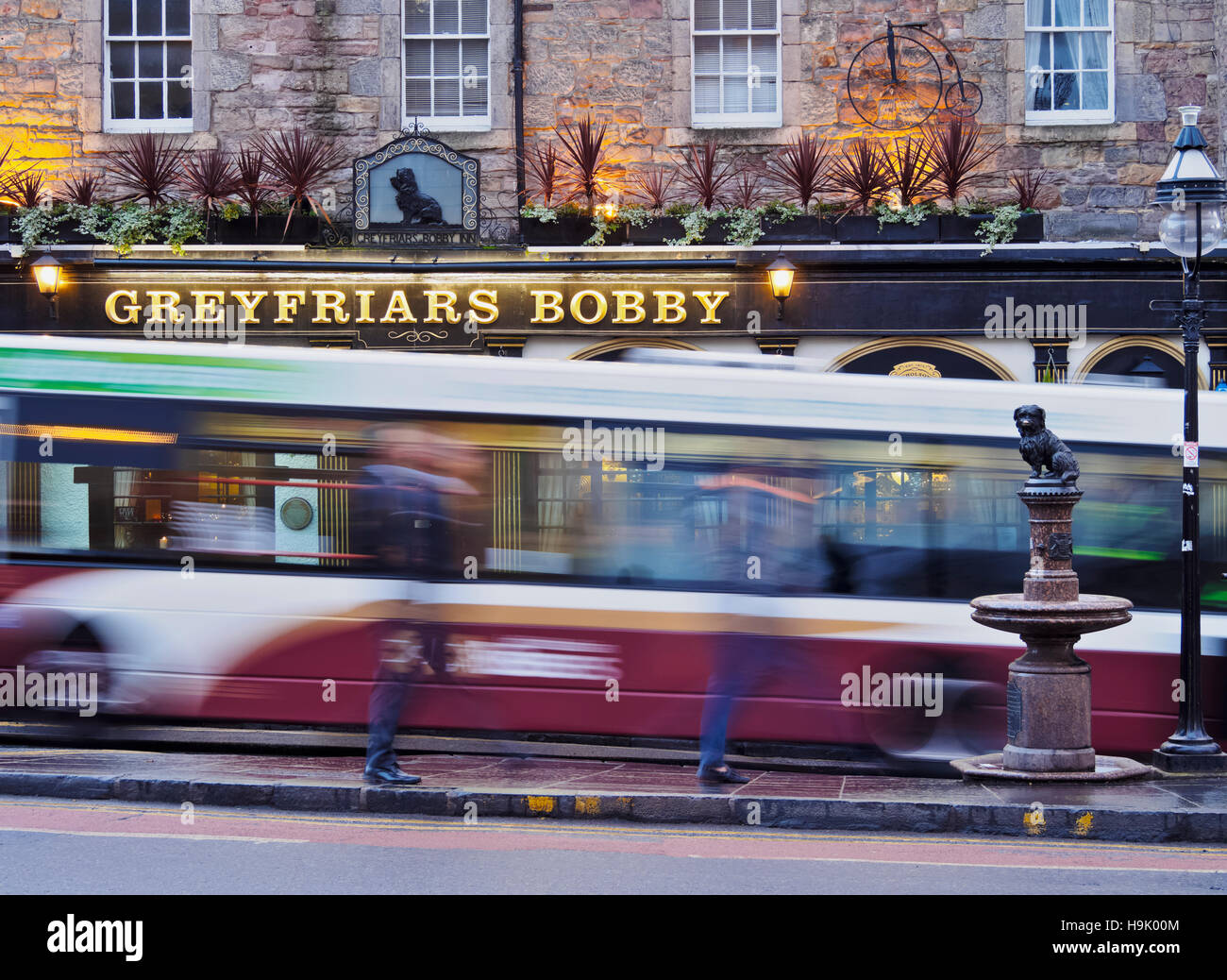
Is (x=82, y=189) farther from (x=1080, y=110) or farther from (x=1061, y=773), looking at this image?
(x=1061, y=773)

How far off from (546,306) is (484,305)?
0.75m

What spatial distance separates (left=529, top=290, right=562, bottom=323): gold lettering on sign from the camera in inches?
658

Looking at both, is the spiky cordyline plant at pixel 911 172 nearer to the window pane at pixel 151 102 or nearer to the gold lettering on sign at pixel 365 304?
the gold lettering on sign at pixel 365 304

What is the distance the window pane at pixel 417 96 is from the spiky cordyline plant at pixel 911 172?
5.64 m

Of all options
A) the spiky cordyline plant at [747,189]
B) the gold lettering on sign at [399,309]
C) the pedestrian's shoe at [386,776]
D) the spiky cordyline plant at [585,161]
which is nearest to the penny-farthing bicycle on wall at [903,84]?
the spiky cordyline plant at [747,189]

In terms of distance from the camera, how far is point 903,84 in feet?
55.1

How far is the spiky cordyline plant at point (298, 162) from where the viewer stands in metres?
16.6

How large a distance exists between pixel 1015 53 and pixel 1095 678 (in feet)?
31.5

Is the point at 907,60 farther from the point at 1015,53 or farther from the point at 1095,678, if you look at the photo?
the point at 1095,678

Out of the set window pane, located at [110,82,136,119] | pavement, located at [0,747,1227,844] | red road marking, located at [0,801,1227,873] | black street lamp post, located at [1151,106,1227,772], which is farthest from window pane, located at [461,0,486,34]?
red road marking, located at [0,801,1227,873]

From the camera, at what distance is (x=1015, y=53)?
16.8m

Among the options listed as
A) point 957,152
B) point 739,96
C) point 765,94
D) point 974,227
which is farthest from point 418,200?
point 974,227

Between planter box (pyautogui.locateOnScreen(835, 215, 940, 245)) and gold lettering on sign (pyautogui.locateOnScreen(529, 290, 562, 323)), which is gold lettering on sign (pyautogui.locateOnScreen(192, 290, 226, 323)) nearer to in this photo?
gold lettering on sign (pyautogui.locateOnScreen(529, 290, 562, 323))
